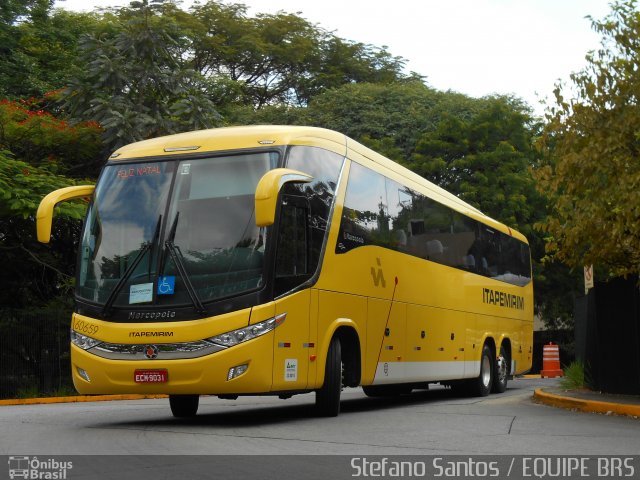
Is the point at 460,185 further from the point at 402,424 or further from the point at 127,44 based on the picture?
the point at 402,424

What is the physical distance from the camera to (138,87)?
1006 inches

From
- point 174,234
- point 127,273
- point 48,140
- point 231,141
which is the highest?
point 48,140

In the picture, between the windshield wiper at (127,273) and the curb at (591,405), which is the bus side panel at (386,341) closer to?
the curb at (591,405)

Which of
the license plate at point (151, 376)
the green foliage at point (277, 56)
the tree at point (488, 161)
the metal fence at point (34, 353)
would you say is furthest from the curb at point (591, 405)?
the green foliage at point (277, 56)

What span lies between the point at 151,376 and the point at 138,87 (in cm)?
Answer: 1480

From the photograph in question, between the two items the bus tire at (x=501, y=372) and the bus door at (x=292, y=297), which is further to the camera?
the bus tire at (x=501, y=372)

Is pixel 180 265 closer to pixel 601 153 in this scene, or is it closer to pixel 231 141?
pixel 231 141

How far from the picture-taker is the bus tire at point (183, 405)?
1416cm

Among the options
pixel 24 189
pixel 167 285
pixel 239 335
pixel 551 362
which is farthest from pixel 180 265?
pixel 551 362

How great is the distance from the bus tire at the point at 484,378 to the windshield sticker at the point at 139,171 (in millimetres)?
10188

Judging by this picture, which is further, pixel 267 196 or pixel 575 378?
pixel 575 378

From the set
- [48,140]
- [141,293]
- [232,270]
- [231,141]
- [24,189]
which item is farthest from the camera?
[48,140]

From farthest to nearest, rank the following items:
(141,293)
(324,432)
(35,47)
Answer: (35,47) → (141,293) → (324,432)

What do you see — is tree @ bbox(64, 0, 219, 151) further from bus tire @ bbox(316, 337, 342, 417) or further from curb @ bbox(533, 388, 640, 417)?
bus tire @ bbox(316, 337, 342, 417)
